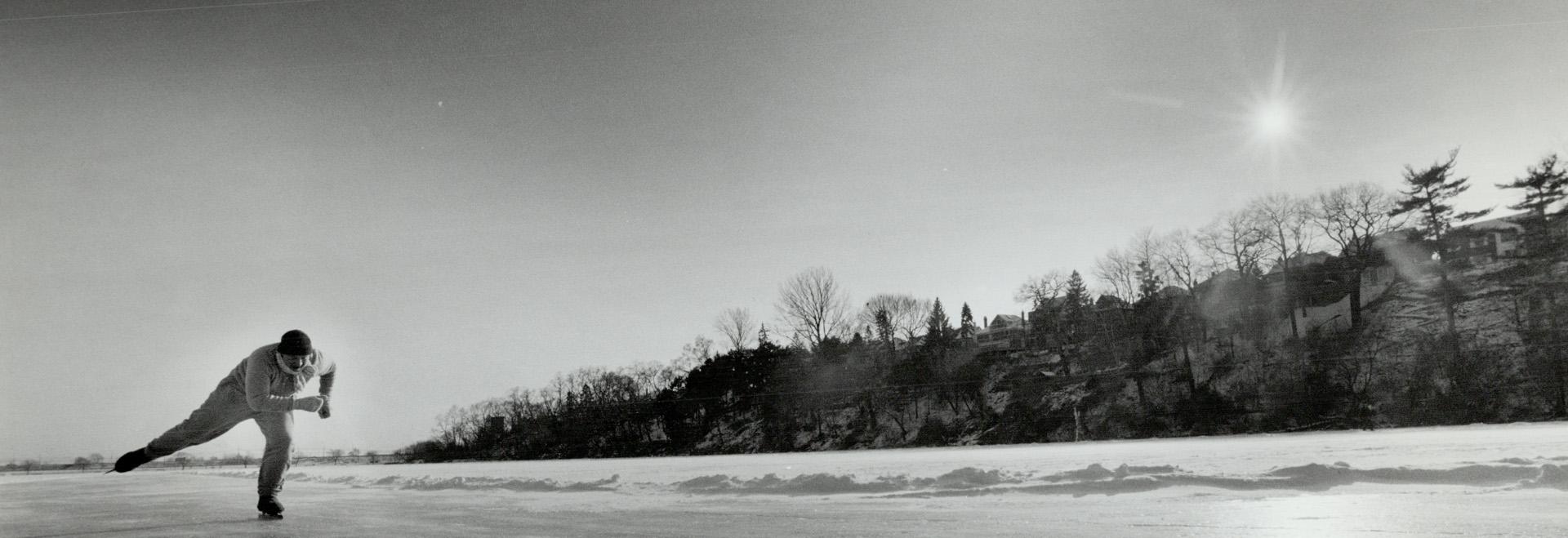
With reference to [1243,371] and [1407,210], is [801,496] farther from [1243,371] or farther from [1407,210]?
[1407,210]

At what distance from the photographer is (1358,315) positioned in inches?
2169

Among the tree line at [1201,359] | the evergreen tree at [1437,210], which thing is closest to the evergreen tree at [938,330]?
the tree line at [1201,359]

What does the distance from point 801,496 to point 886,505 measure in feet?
6.20

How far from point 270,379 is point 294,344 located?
40 cm

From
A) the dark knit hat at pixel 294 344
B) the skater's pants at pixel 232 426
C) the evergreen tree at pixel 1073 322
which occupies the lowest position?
the skater's pants at pixel 232 426

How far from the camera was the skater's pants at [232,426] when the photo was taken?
764cm

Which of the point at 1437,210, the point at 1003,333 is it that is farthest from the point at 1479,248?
the point at 1003,333

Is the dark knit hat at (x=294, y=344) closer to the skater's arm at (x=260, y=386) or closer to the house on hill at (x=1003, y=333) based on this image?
the skater's arm at (x=260, y=386)

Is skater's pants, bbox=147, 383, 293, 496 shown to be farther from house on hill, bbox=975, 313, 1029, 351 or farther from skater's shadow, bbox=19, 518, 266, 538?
house on hill, bbox=975, 313, 1029, 351

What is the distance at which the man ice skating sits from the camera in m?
7.36

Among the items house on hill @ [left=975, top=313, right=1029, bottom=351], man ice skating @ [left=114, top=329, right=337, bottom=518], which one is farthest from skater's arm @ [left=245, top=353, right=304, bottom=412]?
house on hill @ [left=975, top=313, right=1029, bottom=351]

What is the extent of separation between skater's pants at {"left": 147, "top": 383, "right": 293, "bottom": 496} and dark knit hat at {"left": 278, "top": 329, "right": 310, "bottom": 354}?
61 centimetres

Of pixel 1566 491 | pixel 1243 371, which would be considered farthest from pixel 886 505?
pixel 1243 371

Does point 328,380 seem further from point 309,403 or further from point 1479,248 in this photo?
point 1479,248
